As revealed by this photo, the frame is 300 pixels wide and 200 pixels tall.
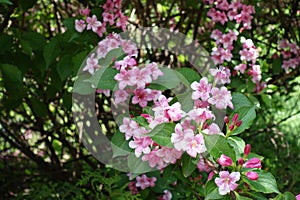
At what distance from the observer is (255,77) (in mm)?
2148

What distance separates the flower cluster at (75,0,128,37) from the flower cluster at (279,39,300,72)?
3.15ft

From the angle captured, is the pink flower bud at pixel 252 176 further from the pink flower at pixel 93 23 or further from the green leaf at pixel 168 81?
the pink flower at pixel 93 23

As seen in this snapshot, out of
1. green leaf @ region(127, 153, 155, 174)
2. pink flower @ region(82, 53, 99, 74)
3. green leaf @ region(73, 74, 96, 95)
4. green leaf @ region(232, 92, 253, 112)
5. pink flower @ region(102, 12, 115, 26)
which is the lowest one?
green leaf @ region(127, 153, 155, 174)

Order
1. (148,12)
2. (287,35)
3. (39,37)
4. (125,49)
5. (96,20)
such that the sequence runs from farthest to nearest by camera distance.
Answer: (148,12), (287,35), (39,37), (96,20), (125,49)

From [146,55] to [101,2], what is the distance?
29.3 inches

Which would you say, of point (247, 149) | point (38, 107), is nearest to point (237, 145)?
point (247, 149)

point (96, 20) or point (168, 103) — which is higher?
point (96, 20)

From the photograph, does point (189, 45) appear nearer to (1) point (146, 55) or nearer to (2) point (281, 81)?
(1) point (146, 55)

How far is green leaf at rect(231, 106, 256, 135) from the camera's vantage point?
56.6 inches

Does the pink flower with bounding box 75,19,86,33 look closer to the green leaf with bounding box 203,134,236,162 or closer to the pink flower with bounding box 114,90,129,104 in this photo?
the pink flower with bounding box 114,90,129,104

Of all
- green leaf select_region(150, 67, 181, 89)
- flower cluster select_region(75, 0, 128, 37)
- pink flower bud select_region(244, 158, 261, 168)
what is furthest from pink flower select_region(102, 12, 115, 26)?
pink flower bud select_region(244, 158, 261, 168)

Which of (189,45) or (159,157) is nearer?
(159,157)

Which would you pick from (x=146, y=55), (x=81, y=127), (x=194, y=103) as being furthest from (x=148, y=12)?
(x=194, y=103)

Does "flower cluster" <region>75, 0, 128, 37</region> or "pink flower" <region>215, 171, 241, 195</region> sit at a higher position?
"flower cluster" <region>75, 0, 128, 37</region>
